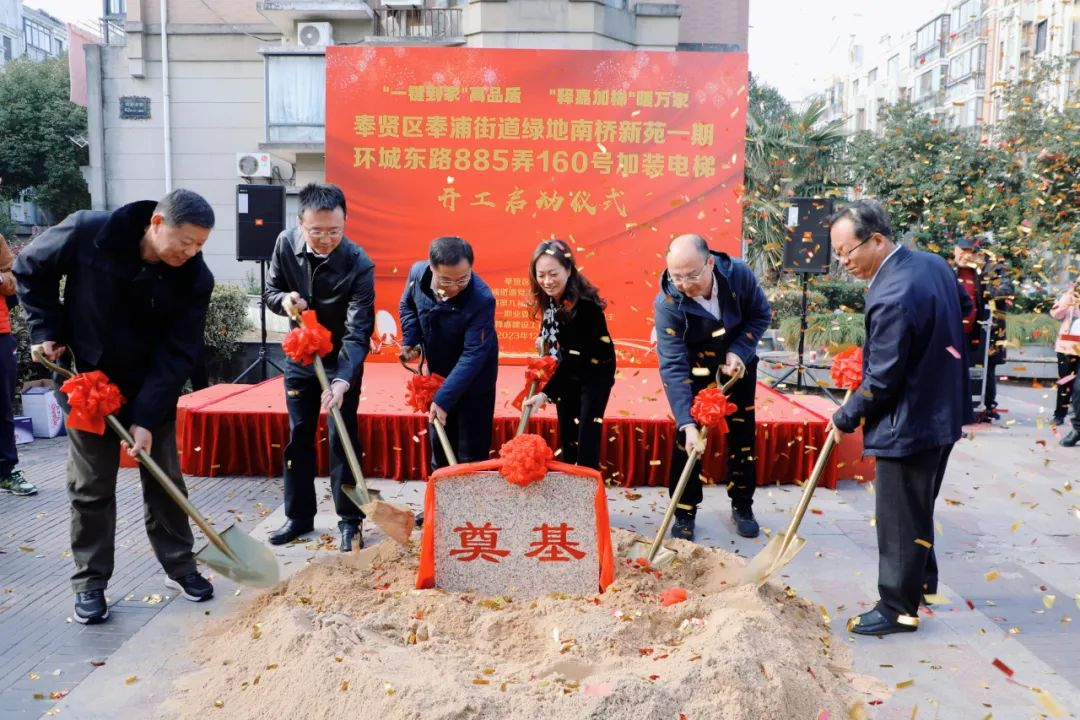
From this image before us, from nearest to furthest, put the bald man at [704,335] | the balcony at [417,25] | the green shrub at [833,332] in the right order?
the bald man at [704,335], the green shrub at [833,332], the balcony at [417,25]

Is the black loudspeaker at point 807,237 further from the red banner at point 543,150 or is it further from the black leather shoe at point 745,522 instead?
the black leather shoe at point 745,522

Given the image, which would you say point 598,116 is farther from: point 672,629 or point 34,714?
point 34,714

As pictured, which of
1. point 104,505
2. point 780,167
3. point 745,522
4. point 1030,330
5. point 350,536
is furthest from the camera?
point 780,167

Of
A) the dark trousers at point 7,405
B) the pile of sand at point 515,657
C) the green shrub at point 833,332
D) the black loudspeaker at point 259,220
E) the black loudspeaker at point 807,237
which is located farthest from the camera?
the green shrub at point 833,332

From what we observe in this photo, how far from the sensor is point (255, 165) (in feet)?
43.9

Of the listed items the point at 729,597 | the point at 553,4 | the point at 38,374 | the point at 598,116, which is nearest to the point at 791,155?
the point at 553,4

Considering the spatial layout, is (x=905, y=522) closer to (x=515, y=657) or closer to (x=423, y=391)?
(x=515, y=657)

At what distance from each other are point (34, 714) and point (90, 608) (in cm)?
61

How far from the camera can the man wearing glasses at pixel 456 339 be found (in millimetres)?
3250

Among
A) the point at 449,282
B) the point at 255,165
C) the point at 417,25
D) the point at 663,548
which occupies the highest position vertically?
the point at 417,25

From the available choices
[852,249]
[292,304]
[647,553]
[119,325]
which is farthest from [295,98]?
[852,249]

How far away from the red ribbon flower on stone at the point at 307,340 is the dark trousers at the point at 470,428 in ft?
2.05

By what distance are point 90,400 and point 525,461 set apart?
139cm

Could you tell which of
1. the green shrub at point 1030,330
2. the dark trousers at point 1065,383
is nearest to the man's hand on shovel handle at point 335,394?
the dark trousers at point 1065,383
